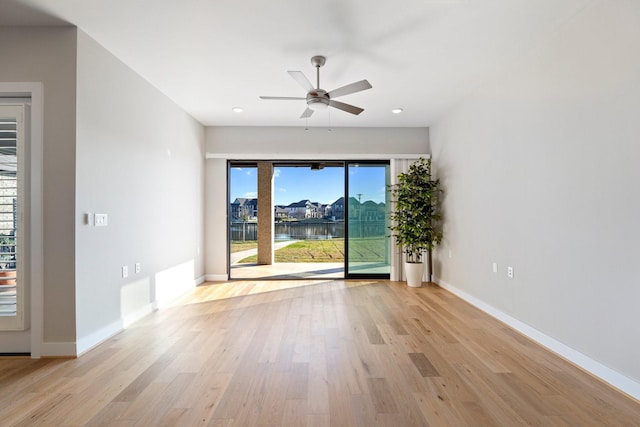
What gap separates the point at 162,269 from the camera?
404 cm

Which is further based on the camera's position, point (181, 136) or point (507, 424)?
point (181, 136)

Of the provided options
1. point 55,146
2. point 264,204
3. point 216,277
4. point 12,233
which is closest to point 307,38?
point 55,146

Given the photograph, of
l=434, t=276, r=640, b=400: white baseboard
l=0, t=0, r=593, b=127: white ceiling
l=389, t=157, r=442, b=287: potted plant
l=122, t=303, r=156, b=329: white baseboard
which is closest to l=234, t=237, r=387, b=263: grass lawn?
l=389, t=157, r=442, b=287: potted plant

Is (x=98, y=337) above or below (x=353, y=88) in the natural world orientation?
below

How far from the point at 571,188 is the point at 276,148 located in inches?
162

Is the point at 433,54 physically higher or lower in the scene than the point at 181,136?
higher

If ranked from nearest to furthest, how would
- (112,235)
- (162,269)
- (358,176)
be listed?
(112,235) < (162,269) < (358,176)

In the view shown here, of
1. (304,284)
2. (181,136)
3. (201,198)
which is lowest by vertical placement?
(304,284)

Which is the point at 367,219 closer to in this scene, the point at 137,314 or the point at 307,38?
the point at 307,38

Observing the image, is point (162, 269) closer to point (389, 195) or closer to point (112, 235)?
point (112, 235)

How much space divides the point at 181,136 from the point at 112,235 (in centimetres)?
203

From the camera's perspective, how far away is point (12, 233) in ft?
8.54

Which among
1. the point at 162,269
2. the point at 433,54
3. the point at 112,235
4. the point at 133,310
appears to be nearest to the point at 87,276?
the point at 112,235

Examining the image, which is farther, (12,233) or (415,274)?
(415,274)
